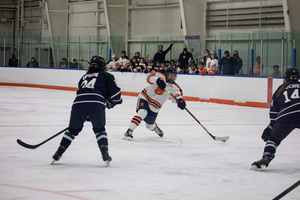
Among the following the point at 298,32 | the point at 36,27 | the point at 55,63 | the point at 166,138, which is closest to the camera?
the point at 166,138

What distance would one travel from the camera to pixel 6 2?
29.6 metres

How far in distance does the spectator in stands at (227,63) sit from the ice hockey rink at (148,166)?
530cm

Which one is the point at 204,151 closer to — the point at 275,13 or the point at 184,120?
the point at 184,120

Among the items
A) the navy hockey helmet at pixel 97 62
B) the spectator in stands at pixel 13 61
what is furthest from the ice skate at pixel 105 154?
the spectator in stands at pixel 13 61

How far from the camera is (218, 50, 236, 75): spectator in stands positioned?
14.6 meters

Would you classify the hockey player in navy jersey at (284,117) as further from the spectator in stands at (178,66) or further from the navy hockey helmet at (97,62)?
the spectator in stands at (178,66)

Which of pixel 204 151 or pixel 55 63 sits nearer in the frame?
pixel 204 151

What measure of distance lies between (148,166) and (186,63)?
11.0 meters

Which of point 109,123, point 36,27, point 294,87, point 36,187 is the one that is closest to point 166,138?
point 109,123

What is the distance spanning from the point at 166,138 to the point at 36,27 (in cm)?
2184

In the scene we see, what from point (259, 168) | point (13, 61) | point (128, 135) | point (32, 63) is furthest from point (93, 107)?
point (13, 61)

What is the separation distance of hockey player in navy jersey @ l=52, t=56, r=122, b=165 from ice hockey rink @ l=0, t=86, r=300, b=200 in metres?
0.24

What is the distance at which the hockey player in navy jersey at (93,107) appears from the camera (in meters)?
5.22

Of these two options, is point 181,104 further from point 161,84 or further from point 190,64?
point 190,64
